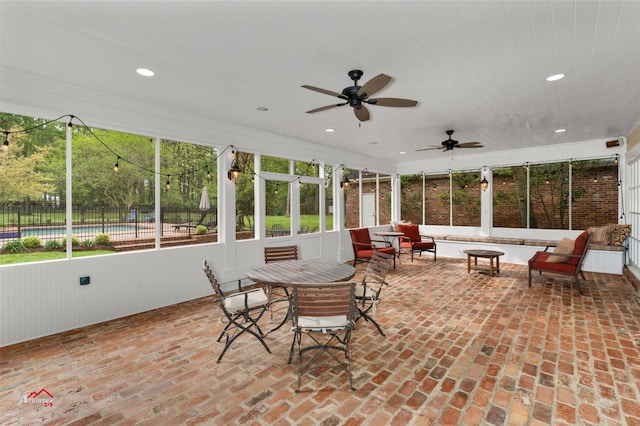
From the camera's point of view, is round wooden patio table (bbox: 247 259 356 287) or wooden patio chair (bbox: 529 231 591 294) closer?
round wooden patio table (bbox: 247 259 356 287)

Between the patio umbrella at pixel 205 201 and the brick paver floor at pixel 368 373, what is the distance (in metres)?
1.70

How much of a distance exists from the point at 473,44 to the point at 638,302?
181 inches

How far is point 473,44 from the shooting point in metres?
2.69

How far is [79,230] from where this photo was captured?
3.80 metres

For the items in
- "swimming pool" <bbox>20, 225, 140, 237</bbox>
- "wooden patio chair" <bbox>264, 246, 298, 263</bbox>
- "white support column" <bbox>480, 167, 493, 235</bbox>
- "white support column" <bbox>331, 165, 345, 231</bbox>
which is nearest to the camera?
"swimming pool" <bbox>20, 225, 140, 237</bbox>

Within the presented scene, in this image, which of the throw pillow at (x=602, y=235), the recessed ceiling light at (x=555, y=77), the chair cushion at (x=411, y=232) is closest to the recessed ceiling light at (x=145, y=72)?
the recessed ceiling light at (x=555, y=77)

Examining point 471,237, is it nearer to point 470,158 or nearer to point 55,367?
point 470,158

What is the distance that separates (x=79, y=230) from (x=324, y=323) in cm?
336

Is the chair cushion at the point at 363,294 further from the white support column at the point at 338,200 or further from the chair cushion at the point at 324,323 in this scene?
the white support column at the point at 338,200

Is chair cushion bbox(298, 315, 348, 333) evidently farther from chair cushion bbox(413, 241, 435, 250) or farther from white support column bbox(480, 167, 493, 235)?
white support column bbox(480, 167, 493, 235)

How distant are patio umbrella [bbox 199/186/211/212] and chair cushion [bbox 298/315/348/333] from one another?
305cm

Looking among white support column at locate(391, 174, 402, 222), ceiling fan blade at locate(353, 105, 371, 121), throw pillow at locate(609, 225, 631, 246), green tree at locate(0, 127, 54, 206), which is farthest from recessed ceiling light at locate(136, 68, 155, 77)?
throw pillow at locate(609, 225, 631, 246)

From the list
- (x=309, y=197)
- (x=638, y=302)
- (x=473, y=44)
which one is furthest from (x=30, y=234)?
(x=638, y=302)

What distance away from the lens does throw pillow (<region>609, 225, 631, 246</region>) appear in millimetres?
6008
